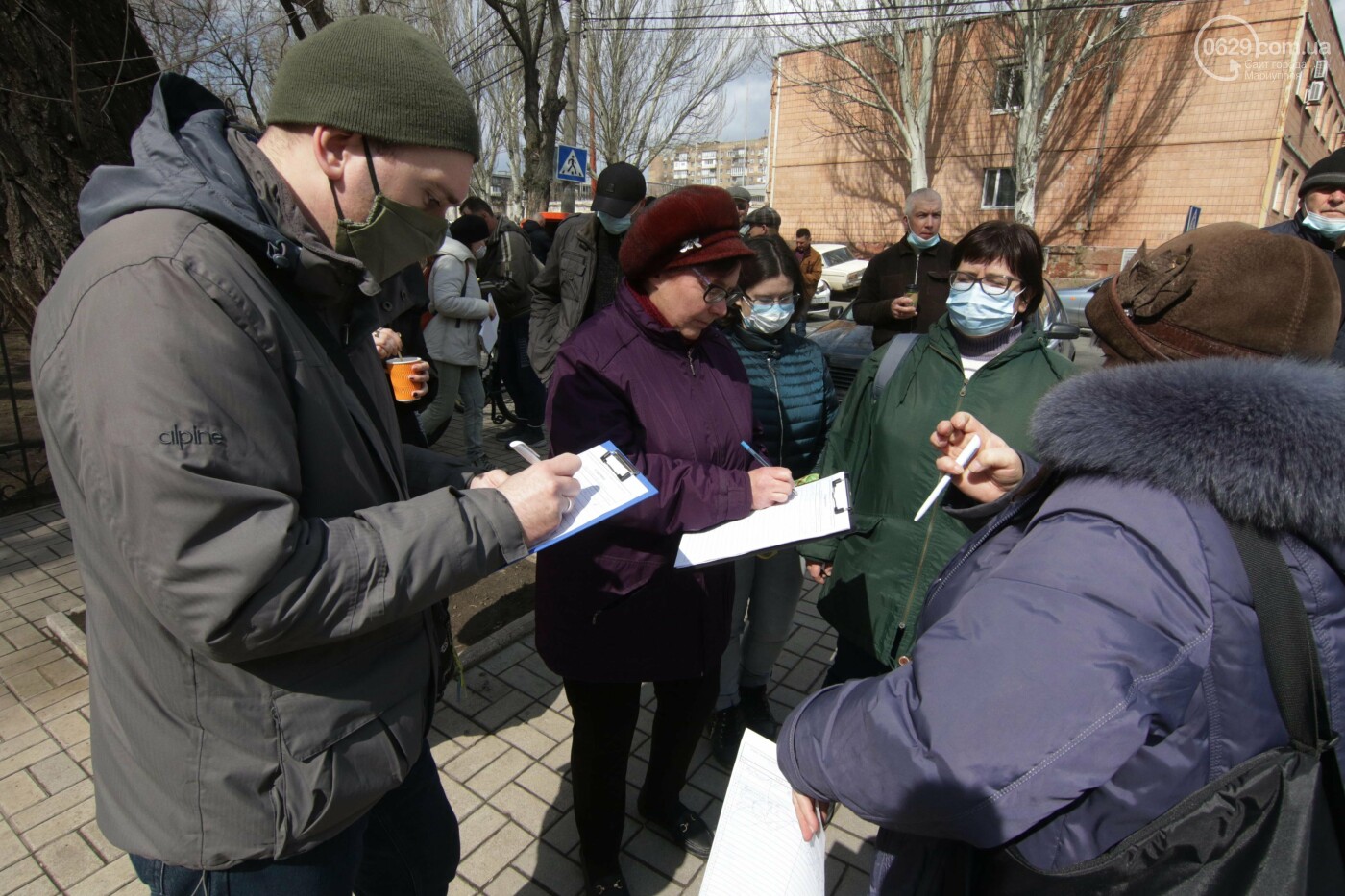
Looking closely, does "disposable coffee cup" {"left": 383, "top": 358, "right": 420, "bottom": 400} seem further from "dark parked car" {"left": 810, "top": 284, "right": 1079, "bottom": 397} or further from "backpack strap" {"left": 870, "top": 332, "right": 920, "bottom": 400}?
"dark parked car" {"left": 810, "top": 284, "right": 1079, "bottom": 397}

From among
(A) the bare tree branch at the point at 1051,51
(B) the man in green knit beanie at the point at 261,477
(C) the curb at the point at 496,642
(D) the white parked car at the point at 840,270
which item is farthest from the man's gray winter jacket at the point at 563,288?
(A) the bare tree branch at the point at 1051,51

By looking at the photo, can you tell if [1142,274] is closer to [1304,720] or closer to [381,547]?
[1304,720]

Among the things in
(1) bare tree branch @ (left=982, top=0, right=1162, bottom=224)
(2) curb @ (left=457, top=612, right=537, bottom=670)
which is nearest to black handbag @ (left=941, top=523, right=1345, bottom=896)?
(2) curb @ (left=457, top=612, right=537, bottom=670)


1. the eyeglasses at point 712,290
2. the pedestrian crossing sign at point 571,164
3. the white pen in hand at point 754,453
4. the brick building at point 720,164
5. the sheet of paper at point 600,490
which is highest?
the brick building at point 720,164

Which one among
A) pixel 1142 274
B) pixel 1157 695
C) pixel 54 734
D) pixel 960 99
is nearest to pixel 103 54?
pixel 54 734

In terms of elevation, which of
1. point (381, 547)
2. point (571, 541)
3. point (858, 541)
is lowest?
point (858, 541)

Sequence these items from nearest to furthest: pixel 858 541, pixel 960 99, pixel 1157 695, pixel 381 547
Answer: pixel 1157 695 < pixel 381 547 < pixel 858 541 < pixel 960 99

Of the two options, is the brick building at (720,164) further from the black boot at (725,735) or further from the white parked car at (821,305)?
the black boot at (725,735)

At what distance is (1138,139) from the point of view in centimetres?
2067

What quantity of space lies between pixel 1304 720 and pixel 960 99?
84.0 ft

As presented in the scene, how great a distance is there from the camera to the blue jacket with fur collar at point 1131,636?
0.89m

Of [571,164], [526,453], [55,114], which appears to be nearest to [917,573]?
[526,453]

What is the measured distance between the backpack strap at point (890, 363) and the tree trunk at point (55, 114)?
276cm

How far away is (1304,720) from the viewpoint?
0.90 m
